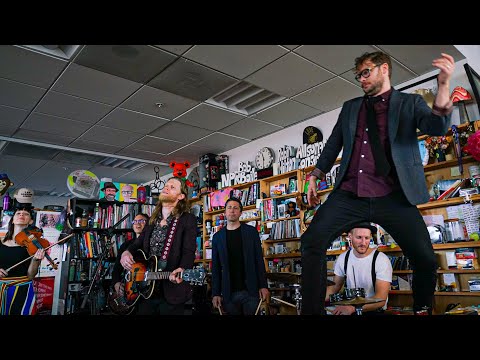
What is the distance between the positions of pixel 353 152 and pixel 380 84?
366mm

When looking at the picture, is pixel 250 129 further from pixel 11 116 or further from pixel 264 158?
pixel 11 116

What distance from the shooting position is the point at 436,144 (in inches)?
145

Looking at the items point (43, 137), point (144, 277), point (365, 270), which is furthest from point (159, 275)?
point (43, 137)

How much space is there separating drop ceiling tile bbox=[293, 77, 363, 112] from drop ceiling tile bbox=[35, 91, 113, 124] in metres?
2.60

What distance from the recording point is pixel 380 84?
175cm

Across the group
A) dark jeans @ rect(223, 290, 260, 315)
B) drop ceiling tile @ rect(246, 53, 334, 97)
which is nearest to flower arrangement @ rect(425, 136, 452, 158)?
drop ceiling tile @ rect(246, 53, 334, 97)

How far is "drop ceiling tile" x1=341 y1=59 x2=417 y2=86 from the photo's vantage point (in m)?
3.85

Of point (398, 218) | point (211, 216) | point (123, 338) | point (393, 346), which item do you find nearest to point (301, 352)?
point (393, 346)

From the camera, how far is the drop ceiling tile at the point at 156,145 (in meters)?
5.91

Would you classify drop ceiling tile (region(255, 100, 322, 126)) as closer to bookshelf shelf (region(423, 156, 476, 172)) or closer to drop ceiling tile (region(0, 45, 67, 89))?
bookshelf shelf (region(423, 156, 476, 172))

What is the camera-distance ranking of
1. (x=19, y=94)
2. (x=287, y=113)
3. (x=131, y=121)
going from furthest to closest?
(x=131, y=121) → (x=287, y=113) → (x=19, y=94)

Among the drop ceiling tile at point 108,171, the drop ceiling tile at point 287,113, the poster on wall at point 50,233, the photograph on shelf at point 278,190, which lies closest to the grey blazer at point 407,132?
the drop ceiling tile at point 287,113

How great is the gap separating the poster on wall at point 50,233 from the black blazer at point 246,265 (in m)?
2.75

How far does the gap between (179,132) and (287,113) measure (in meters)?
1.75
